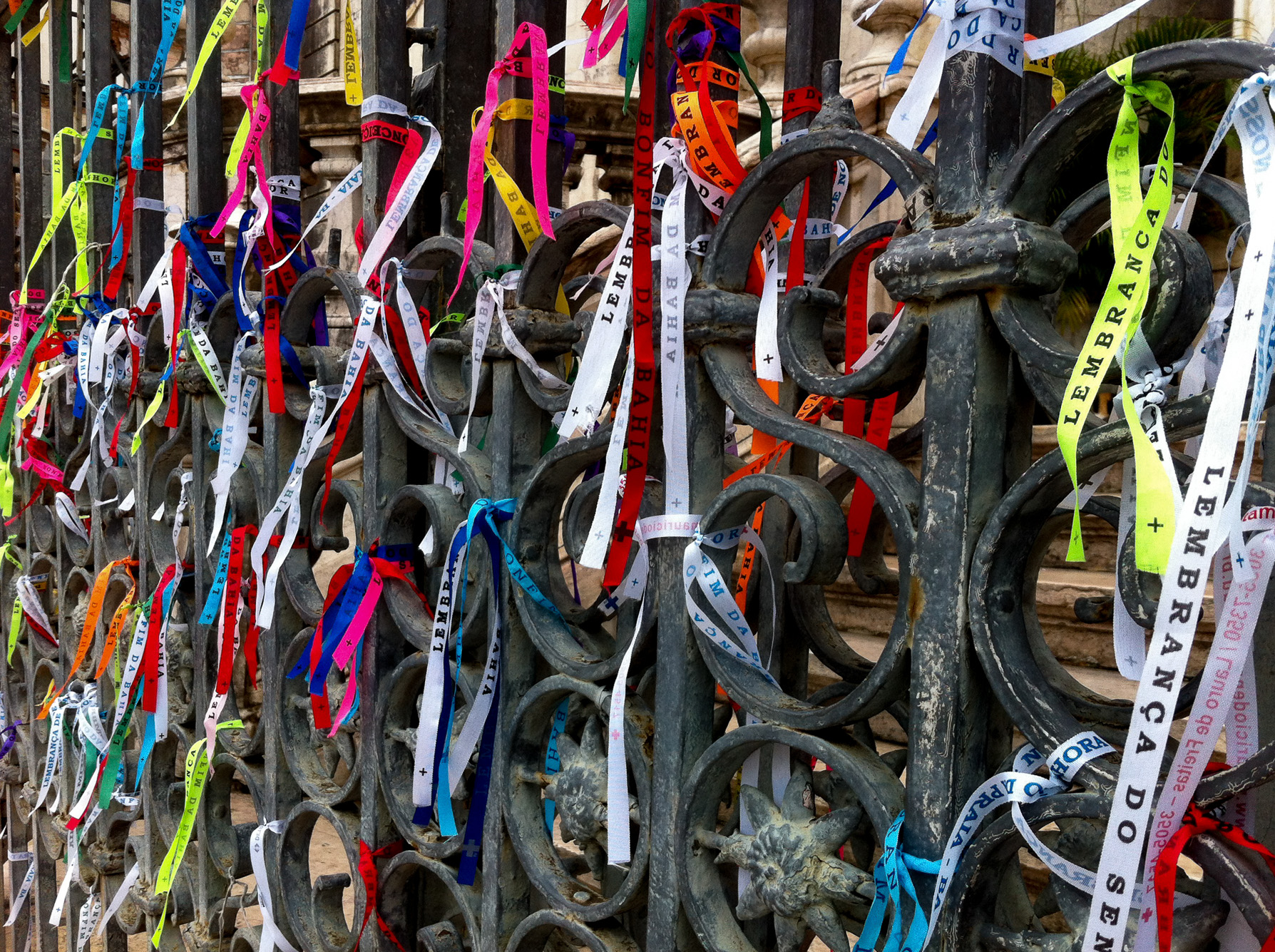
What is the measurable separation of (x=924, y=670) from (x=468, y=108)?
4.18 ft

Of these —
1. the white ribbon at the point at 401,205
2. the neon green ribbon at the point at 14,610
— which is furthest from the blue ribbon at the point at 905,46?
the neon green ribbon at the point at 14,610

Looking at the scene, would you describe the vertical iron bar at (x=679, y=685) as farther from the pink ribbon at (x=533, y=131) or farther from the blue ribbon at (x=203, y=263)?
the blue ribbon at (x=203, y=263)

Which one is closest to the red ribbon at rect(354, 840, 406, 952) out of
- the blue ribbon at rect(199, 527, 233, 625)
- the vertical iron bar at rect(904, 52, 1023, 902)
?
the blue ribbon at rect(199, 527, 233, 625)

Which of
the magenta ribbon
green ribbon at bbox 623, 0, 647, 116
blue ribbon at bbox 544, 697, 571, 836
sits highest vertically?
the magenta ribbon

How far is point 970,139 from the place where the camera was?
864mm

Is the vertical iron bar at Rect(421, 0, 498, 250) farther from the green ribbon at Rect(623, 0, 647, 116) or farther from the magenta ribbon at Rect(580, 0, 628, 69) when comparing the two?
the green ribbon at Rect(623, 0, 647, 116)

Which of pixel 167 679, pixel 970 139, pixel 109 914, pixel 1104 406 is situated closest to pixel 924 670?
pixel 970 139

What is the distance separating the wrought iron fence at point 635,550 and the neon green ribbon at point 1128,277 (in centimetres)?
3

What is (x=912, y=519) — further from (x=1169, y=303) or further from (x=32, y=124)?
(x=32, y=124)

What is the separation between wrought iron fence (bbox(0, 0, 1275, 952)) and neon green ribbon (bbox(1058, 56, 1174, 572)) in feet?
0.08

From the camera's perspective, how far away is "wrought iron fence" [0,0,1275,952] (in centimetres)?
84

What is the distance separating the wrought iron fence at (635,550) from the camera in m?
0.84

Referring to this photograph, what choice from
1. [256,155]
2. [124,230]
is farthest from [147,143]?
[256,155]

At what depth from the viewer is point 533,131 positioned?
4.22ft
